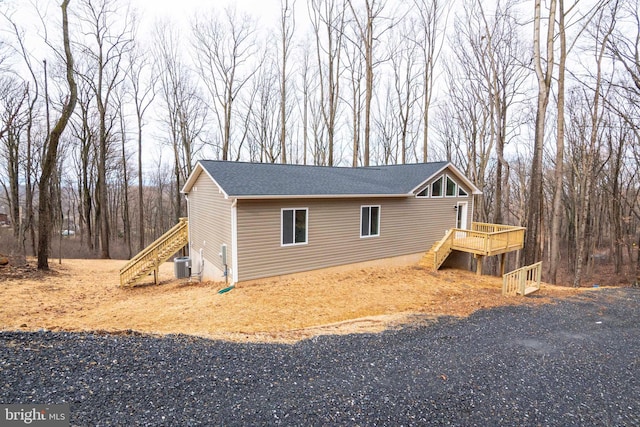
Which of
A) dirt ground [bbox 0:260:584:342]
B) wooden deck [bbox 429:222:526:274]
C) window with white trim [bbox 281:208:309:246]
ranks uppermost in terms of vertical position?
window with white trim [bbox 281:208:309:246]

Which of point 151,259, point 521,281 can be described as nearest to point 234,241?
point 151,259

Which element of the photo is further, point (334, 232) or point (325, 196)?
point (334, 232)

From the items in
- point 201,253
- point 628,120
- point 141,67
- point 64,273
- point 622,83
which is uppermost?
point 141,67

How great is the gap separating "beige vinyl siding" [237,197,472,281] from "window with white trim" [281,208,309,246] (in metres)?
0.16

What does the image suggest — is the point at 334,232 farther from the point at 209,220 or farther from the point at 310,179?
the point at 209,220

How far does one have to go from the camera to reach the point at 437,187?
14.4 m

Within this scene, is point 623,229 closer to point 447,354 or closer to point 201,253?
point 447,354

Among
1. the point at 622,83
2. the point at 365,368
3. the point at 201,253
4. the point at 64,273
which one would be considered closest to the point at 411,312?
the point at 365,368

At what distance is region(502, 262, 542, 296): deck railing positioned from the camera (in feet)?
30.2

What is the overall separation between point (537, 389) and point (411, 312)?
3497mm

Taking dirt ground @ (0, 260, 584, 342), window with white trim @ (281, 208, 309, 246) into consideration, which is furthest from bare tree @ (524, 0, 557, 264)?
window with white trim @ (281, 208, 309, 246)

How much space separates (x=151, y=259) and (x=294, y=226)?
6542mm

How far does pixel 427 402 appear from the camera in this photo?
12.3 ft

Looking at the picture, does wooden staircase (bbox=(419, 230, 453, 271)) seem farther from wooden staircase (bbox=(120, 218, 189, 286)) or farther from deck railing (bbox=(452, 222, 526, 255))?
wooden staircase (bbox=(120, 218, 189, 286))
